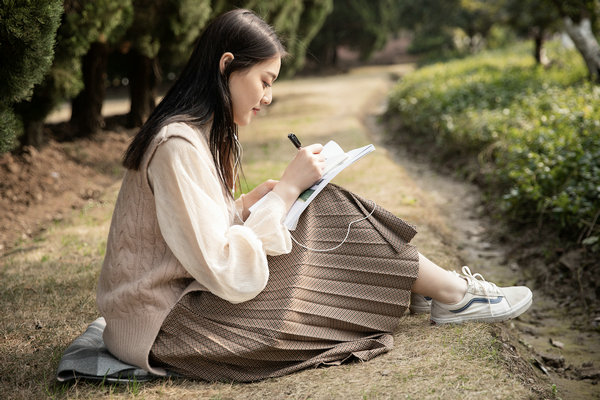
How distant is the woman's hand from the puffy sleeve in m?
0.14

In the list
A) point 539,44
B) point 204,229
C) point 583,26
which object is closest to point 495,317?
point 204,229

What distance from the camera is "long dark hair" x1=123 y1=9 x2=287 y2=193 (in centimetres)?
226

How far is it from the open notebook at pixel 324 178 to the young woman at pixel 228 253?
4 cm

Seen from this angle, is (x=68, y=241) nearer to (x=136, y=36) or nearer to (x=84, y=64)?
(x=136, y=36)

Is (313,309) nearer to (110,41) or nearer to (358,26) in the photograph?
(110,41)

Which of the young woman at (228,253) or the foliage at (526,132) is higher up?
the young woman at (228,253)

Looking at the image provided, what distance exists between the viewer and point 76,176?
633 cm

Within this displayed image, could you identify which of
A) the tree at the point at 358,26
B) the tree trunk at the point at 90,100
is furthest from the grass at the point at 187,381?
the tree at the point at 358,26

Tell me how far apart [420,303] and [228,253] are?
112 cm

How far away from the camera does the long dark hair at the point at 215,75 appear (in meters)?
2.26

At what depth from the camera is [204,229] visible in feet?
6.87

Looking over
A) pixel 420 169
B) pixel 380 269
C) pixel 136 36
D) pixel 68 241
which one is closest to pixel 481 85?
pixel 420 169

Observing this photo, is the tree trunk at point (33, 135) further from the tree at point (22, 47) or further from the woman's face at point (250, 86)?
the woman's face at point (250, 86)

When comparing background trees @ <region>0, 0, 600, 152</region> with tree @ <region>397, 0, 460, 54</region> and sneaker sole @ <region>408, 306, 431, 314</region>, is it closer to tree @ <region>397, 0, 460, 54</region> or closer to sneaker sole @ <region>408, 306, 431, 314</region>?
sneaker sole @ <region>408, 306, 431, 314</region>
